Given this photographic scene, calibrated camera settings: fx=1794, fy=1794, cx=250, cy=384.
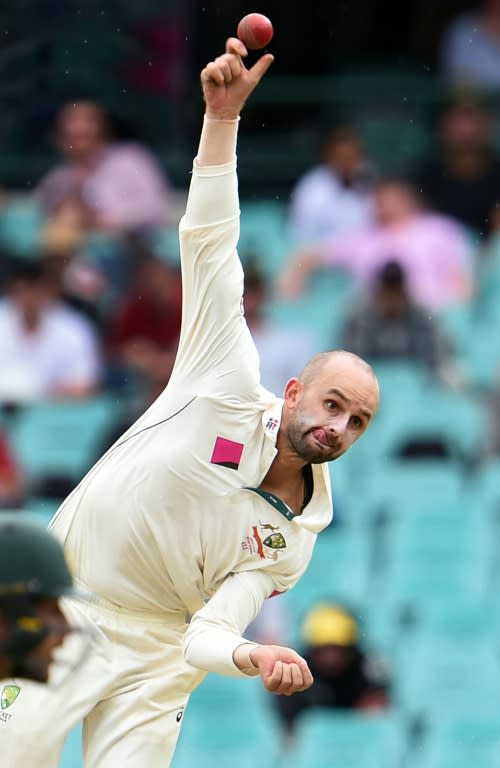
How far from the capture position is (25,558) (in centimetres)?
414

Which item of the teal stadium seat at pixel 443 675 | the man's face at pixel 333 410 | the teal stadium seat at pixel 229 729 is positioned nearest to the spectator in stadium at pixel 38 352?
the teal stadium seat at pixel 229 729

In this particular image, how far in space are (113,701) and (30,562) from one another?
1605mm

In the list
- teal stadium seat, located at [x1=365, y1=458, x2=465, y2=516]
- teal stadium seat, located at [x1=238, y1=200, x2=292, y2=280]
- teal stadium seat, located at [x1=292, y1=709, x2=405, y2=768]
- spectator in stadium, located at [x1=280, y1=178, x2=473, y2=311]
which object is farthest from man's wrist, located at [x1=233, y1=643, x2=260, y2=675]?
teal stadium seat, located at [x1=238, y1=200, x2=292, y2=280]

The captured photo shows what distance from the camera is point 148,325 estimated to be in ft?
35.6

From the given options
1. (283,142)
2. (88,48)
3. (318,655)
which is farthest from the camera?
(283,142)

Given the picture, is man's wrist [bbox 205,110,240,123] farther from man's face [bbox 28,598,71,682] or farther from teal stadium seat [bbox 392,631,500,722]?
teal stadium seat [bbox 392,631,500,722]

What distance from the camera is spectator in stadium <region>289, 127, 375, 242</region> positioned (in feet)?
38.5

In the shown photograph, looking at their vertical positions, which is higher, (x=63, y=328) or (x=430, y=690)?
(x=63, y=328)

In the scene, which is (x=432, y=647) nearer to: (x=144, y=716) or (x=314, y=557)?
(x=314, y=557)

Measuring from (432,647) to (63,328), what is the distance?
2.96 meters

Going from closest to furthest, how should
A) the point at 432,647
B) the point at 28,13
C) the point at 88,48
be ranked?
the point at 432,647 → the point at 28,13 → the point at 88,48

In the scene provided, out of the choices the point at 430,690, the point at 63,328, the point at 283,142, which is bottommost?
the point at 430,690

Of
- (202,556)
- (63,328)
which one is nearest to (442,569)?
(63,328)

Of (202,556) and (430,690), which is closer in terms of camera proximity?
(202,556)
